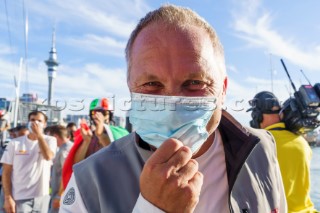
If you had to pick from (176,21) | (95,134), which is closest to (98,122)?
(95,134)

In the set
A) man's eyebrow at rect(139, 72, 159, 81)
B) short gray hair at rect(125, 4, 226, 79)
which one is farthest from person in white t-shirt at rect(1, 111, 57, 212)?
man's eyebrow at rect(139, 72, 159, 81)

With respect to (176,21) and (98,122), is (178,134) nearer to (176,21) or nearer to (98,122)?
(176,21)

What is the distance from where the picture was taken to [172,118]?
3.68 feet

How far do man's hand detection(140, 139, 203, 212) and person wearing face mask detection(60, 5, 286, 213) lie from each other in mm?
16

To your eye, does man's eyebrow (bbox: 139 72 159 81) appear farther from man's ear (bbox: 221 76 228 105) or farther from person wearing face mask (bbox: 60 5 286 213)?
man's ear (bbox: 221 76 228 105)

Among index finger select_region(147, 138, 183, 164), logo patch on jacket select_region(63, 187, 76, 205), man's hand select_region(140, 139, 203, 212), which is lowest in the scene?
logo patch on jacket select_region(63, 187, 76, 205)

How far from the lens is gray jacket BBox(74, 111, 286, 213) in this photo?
1238mm

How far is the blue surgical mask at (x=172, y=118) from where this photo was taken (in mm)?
1122

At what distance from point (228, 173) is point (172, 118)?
1.53 feet

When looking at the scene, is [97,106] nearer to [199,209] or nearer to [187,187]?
[199,209]

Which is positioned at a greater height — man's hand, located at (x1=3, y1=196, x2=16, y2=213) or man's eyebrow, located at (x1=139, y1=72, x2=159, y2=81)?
man's eyebrow, located at (x1=139, y1=72, x2=159, y2=81)

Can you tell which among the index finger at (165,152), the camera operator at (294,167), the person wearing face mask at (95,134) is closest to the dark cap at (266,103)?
the camera operator at (294,167)

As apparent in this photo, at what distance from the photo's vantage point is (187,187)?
3.02 feet

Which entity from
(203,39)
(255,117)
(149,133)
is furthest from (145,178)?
(255,117)
